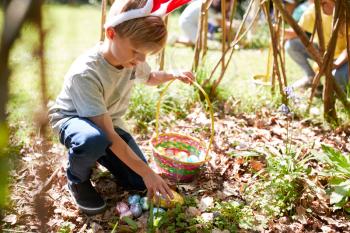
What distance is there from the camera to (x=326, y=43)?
134 inches

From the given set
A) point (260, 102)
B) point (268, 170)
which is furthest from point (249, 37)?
point (268, 170)

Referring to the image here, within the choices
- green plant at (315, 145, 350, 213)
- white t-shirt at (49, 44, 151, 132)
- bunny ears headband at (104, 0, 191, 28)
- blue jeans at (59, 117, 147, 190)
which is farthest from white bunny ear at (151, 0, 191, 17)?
green plant at (315, 145, 350, 213)

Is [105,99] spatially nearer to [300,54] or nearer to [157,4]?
[157,4]

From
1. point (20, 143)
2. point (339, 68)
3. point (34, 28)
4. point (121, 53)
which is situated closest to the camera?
point (34, 28)

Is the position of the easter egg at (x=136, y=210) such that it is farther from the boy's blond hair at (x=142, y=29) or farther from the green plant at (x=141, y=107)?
the green plant at (x=141, y=107)

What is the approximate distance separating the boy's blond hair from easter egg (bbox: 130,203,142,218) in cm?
73

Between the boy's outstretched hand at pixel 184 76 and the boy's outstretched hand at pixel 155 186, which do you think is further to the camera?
the boy's outstretched hand at pixel 184 76

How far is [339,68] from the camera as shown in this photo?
3.10 meters

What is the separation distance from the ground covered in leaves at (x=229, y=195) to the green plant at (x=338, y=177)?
57 millimetres

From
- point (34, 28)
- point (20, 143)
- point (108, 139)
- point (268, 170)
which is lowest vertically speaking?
point (20, 143)

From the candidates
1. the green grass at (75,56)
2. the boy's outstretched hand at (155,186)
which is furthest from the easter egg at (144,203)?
the green grass at (75,56)

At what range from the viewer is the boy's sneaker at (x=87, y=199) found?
5.89 ft

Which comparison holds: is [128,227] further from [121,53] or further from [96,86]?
[121,53]

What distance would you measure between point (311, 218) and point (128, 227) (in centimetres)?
84
